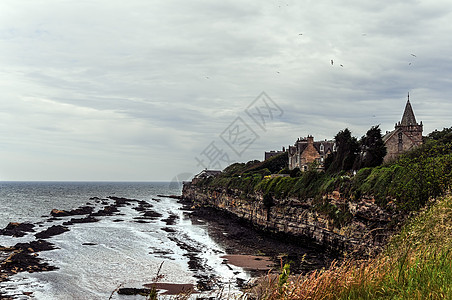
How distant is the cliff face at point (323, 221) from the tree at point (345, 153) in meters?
8.40

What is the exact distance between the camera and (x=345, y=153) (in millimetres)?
47438

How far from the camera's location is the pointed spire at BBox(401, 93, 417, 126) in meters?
52.6

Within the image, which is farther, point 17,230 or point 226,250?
point 17,230

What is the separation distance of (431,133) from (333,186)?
40575mm

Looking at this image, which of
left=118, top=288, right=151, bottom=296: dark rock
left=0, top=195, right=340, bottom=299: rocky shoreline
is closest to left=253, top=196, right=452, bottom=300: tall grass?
left=0, top=195, right=340, bottom=299: rocky shoreline

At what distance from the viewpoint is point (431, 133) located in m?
65.9

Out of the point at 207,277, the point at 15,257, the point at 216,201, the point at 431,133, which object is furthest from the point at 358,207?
the point at 216,201

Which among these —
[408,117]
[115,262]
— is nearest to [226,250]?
[115,262]

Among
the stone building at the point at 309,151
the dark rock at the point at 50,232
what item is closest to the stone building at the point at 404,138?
the stone building at the point at 309,151

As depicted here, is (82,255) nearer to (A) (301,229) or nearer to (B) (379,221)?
(A) (301,229)

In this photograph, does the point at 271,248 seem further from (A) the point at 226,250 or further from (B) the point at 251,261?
(B) the point at 251,261

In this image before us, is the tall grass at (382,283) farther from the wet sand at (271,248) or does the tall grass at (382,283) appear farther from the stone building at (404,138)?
the stone building at (404,138)

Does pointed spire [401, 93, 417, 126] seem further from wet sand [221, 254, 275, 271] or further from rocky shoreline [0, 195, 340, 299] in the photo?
wet sand [221, 254, 275, 271]

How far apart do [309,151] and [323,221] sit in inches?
1410
